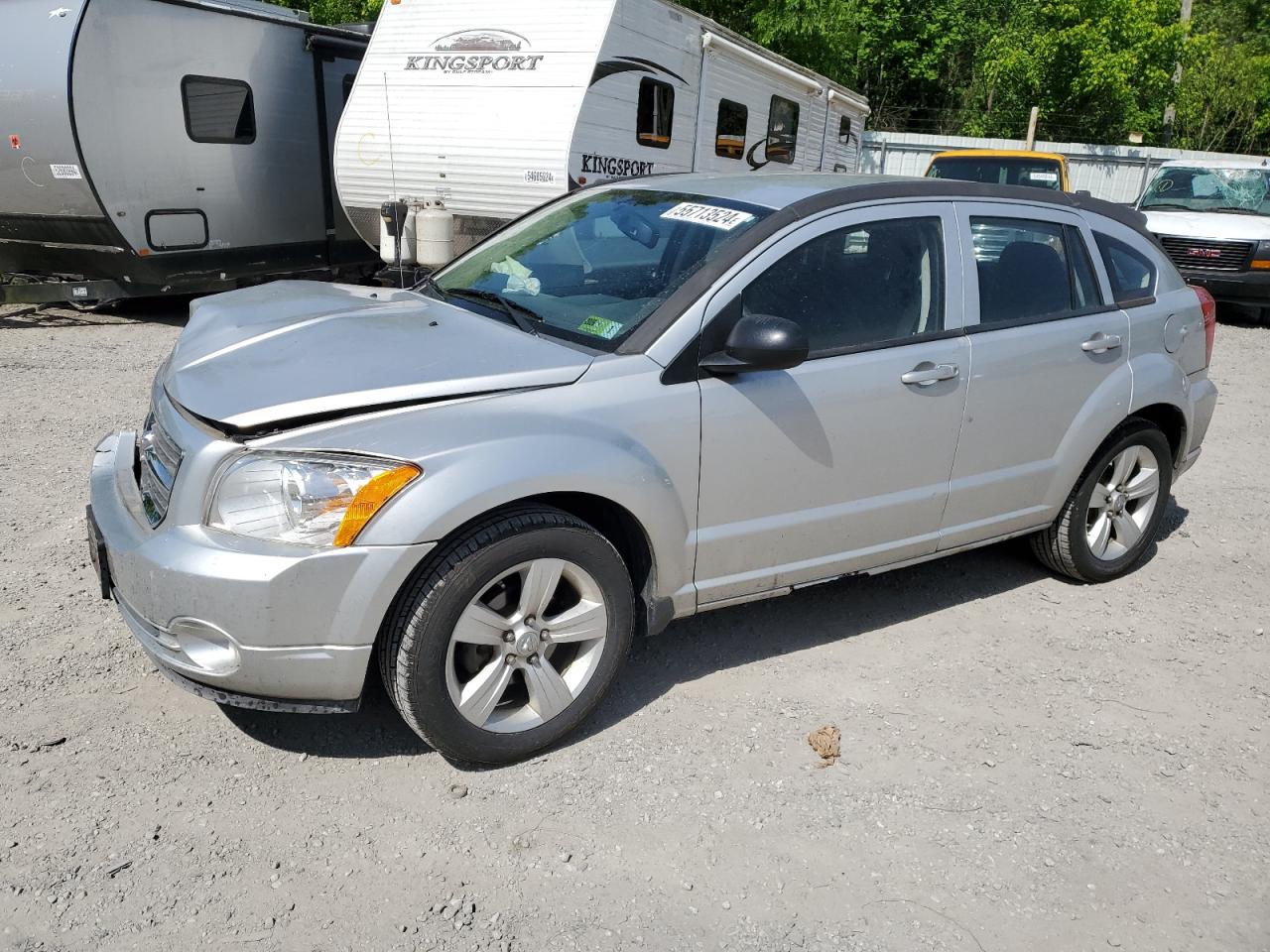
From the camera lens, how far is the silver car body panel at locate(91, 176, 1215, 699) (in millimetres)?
2846

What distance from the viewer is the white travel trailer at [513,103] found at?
9.18m

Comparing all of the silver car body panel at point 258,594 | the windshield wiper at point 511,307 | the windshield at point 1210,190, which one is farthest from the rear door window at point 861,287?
the windshield at point 1210,190

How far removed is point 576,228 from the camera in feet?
13.8

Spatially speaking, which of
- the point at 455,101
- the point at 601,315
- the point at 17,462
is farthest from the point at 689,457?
the point at 455,101

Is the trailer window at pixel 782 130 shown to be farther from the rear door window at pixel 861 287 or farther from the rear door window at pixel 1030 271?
the rear door window at pixel 861 287

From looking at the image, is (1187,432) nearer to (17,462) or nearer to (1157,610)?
(1157,610)

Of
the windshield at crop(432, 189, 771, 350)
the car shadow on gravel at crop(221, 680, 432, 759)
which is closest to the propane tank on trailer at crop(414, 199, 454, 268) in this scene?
the windshield at crop(432, 189, 771, 350)

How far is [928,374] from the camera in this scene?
382cm

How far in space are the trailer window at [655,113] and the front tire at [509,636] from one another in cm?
771

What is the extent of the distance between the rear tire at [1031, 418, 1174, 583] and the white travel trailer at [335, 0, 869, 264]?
5796 mm

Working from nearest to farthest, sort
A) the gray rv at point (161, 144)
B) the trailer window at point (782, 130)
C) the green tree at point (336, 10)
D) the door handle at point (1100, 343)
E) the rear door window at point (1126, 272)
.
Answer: the door handle at point (1100, 343) < the rear door window at point (1126, 272) < the gray rv at point (161, 144) < the trailer window at point (782, 130) < the green tree at point (336, 10)

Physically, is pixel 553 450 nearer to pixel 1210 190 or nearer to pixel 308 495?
pixel 308 495

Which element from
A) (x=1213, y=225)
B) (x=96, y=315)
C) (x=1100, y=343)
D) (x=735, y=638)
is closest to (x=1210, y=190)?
(x=1213, y=225)

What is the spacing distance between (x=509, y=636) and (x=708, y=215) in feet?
5.63
